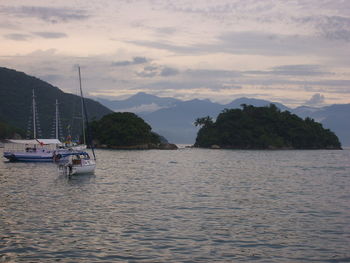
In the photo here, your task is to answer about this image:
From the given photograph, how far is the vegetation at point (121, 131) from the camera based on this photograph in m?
163

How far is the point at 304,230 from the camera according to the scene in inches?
980

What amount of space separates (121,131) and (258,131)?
58.5m

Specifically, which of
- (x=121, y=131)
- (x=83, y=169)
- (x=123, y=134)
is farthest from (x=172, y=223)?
(x=121, y=131)

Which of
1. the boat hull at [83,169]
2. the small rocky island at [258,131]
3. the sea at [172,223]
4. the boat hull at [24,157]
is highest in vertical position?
the small rocky island at [258,131]

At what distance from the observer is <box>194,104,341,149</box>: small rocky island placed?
18512cm

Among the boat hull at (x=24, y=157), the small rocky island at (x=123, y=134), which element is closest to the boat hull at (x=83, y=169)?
the boat hull at (x=24, y=157)

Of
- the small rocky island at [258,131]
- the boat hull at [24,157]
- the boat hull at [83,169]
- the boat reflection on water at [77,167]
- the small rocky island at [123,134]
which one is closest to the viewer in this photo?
the boat reflection on water at [77,167]

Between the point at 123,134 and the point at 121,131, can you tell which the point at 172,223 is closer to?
the point at 123,134

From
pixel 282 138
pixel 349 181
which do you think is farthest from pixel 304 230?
pixel 282 138

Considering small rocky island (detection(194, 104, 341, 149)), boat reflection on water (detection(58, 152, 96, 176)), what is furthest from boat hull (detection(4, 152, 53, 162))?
small rocky island (detection(194, 104, 341, 149))

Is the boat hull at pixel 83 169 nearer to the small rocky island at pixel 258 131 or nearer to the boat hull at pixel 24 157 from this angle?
the boat hull at pixel 24 157

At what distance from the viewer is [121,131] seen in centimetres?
16312

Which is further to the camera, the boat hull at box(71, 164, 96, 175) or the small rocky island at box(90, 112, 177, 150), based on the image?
the small rocky island at box(90, 112, 177, 150)

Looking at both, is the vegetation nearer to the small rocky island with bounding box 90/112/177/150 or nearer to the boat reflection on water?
the small rocky island with bounding box 90/112/177/150
